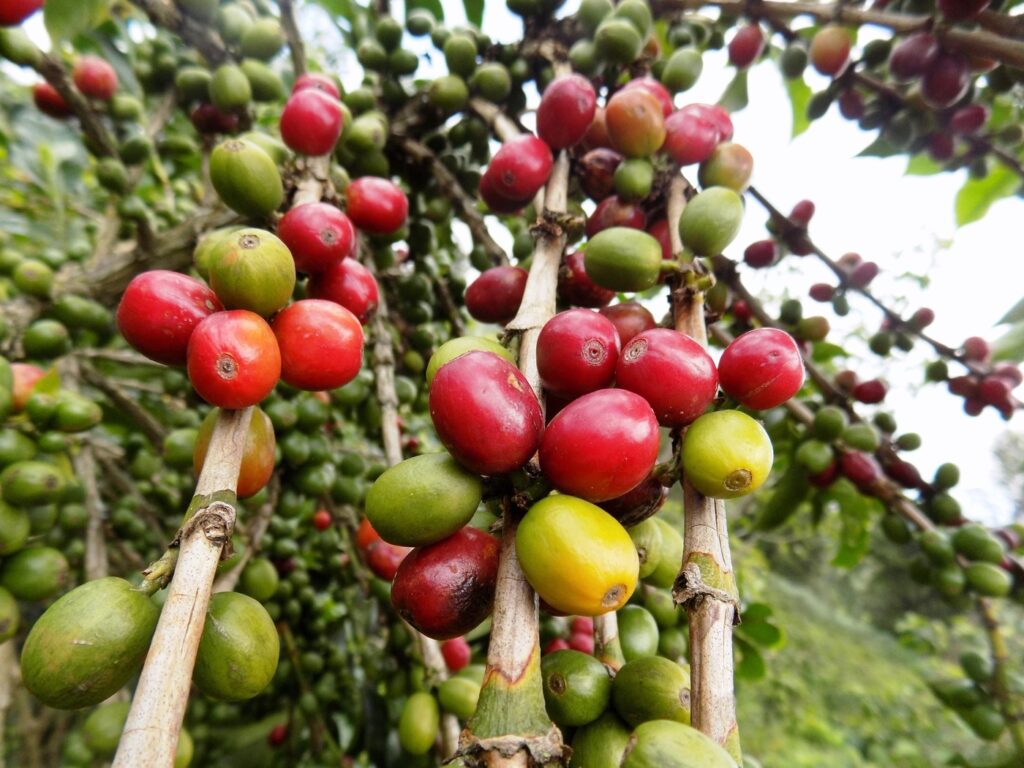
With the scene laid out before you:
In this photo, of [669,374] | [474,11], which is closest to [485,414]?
[669,374]

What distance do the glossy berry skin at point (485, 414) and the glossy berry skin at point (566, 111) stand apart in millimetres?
1206

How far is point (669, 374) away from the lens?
1.22 m

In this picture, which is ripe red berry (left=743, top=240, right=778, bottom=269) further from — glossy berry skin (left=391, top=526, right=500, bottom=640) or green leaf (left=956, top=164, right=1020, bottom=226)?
glossy berry skin (left=391, top=526, right=500, bottom=640)

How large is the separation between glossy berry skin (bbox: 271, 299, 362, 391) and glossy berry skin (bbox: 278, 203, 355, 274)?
26 cm

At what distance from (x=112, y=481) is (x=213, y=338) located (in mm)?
3121

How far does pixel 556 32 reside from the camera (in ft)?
9.36

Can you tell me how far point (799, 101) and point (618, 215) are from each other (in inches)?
79.7

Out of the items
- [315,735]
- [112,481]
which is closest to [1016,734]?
[315,735]

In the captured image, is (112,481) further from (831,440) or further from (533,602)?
(831,440)

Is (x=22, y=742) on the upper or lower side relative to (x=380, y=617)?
lower

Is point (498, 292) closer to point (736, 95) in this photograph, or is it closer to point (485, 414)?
point (485, 414)

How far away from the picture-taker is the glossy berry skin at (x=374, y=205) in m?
2.28

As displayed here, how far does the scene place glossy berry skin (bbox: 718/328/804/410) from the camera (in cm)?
127

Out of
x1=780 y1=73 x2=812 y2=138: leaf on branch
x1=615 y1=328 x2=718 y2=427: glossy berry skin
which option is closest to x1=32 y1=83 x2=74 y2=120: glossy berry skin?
x1=615 y1=328 x2=718 y2=427: glossy berry skin
